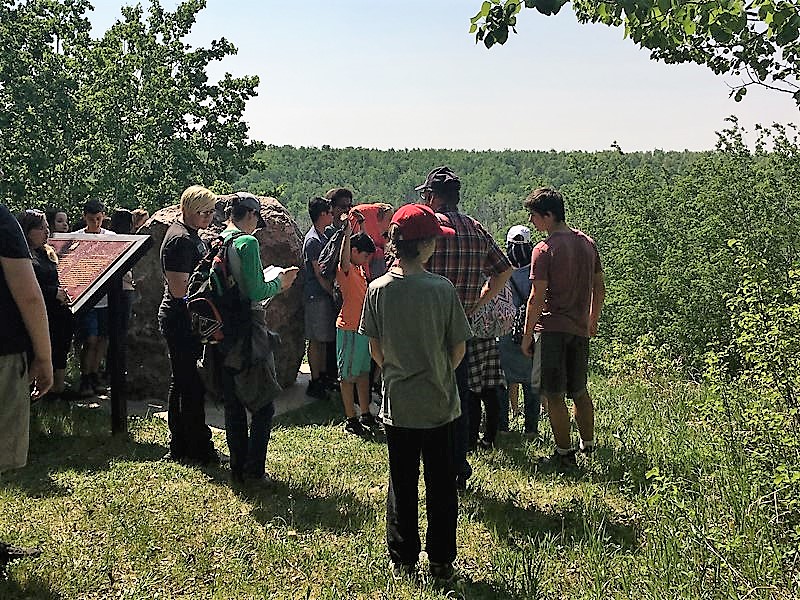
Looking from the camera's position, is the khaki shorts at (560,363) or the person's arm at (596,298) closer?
the khaki shorts at (560,363)

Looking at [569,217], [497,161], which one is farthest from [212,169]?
[497,161]

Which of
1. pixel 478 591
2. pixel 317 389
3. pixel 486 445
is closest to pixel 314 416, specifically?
pixel 317 389

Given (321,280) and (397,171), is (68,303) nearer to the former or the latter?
(321,280)

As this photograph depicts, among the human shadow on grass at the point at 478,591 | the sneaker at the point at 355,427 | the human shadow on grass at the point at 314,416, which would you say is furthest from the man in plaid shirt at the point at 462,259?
the human shadow on grass at the point at 314,416

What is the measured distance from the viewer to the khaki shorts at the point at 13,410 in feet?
10.7

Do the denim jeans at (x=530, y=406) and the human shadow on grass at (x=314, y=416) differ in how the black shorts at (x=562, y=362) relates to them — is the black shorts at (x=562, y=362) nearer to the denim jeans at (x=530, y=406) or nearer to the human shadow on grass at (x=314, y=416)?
the denim jeans at (x=530, y=406)

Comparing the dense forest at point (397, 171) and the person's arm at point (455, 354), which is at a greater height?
the dense forest at point (397, 171)

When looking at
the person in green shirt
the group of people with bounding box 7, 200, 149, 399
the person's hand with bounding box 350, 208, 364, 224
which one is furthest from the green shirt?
the person's hand with bounding box 350, 208, 364, 224

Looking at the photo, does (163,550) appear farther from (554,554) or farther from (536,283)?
(536,283)

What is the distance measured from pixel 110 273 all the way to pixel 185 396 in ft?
3.47

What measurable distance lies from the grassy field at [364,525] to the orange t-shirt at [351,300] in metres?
0.92

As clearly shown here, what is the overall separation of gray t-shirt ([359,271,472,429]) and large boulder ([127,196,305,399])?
379 centimetres

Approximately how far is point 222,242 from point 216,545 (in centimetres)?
165

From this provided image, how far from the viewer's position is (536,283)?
185 inches
